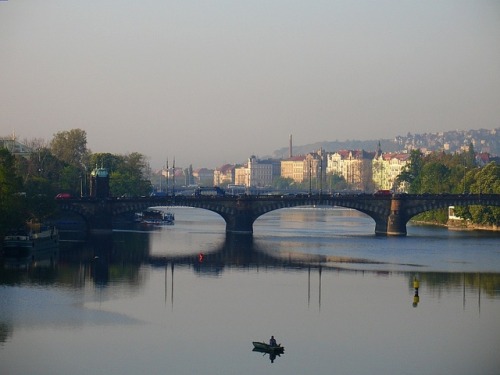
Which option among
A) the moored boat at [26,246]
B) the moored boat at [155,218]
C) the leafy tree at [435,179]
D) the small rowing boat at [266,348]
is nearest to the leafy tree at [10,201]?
the moored boat at [26,246]

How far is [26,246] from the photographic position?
86688 mm

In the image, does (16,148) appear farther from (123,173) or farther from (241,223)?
(241,223)

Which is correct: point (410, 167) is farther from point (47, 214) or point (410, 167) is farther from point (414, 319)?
point (414, 319)

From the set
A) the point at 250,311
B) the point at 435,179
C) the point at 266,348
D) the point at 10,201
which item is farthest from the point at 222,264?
the point at 435,179

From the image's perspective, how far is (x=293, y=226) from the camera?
145m

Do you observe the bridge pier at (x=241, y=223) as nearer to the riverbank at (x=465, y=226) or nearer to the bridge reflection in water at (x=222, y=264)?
the bridge reflection in water at (x=222, y=264)

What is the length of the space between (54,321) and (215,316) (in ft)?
25.9

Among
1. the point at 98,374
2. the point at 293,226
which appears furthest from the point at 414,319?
the point at 293,226

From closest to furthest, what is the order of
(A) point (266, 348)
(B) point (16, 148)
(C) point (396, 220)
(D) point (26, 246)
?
(A) point (266, 348), (D) point (26, 246), (C) point (396, 220), (B) point (16, 148)

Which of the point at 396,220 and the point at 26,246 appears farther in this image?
the point at 396,220

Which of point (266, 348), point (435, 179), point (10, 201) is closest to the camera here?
point (266, 348)

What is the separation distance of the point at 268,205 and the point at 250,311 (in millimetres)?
56893

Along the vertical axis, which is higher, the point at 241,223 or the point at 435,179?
the point at 435,179

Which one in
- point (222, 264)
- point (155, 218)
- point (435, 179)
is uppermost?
point (435, 179)
